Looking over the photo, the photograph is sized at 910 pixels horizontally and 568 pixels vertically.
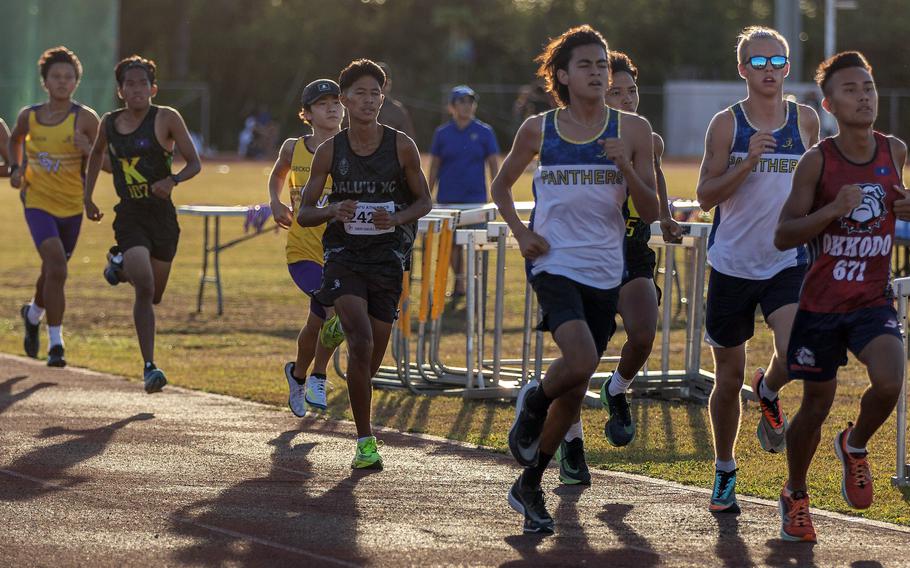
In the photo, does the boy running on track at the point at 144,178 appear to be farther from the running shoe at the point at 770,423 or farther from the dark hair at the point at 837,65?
the dark hair at the point at 837,65

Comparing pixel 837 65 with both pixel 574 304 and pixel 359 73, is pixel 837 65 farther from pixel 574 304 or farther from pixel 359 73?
pixel 359 73

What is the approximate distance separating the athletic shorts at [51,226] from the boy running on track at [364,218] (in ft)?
14.3

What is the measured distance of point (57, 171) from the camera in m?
11.7

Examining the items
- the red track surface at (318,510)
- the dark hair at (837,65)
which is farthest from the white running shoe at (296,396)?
the dark hair at (837,65)

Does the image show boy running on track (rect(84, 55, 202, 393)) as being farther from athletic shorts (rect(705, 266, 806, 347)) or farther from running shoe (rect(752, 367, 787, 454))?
athletic shorts (rect(705, 266, 806, 347))

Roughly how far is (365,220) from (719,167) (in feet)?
6.47

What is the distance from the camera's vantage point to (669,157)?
5747 cm

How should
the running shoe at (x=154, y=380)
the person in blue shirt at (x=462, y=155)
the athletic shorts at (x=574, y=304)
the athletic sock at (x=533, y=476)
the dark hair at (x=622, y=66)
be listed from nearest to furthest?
Answer: the athletic shorts at (x=574, y=304) < the athletic sock at (x=533, y=476) < the dark hair at (x=622, y=66) < the running shoe at (x=154, y=380) < the person in blue shirt at (x=462, y=155)

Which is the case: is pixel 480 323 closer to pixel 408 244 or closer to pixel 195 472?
pixel 408 244

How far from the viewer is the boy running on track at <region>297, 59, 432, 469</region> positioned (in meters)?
7.77

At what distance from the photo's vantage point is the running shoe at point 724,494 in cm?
677

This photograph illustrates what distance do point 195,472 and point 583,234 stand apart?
2.60 m

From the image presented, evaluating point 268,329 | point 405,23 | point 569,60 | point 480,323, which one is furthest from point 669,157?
point 569,60

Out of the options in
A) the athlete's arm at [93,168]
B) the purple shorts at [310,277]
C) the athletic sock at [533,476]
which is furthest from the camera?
the athlete's arm at [93,168]
